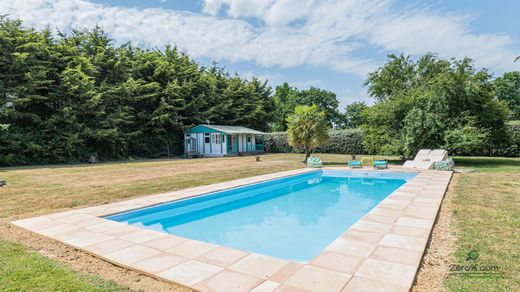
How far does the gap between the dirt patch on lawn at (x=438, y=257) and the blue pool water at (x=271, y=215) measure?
1.60 m

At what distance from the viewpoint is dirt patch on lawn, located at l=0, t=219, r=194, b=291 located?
2891 mm

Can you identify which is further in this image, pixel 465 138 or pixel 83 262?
pixel 465 138

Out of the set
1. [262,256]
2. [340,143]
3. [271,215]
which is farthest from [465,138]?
[262,256]

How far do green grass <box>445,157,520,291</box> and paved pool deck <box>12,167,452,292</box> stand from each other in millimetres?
411

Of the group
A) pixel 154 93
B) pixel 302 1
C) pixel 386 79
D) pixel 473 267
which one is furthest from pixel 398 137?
pixel 154 93

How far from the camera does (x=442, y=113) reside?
1422 cm

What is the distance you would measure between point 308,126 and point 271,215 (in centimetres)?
933

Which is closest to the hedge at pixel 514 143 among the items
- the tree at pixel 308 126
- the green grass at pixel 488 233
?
the tree at pixel 308 126

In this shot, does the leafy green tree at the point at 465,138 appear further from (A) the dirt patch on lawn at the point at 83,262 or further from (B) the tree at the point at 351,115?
(B) the tree at the point at 351,115

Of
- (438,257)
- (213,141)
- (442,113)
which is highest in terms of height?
(442,113)

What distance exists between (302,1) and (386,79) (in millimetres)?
8759

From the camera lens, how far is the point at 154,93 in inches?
954

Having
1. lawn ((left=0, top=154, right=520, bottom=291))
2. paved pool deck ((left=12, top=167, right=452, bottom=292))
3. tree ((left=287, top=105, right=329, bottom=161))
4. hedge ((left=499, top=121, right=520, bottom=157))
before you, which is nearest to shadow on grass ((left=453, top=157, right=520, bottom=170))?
hedge ((left=499, top=121, right=520, bottom=157))

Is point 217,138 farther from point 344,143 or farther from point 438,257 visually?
point 438,257
